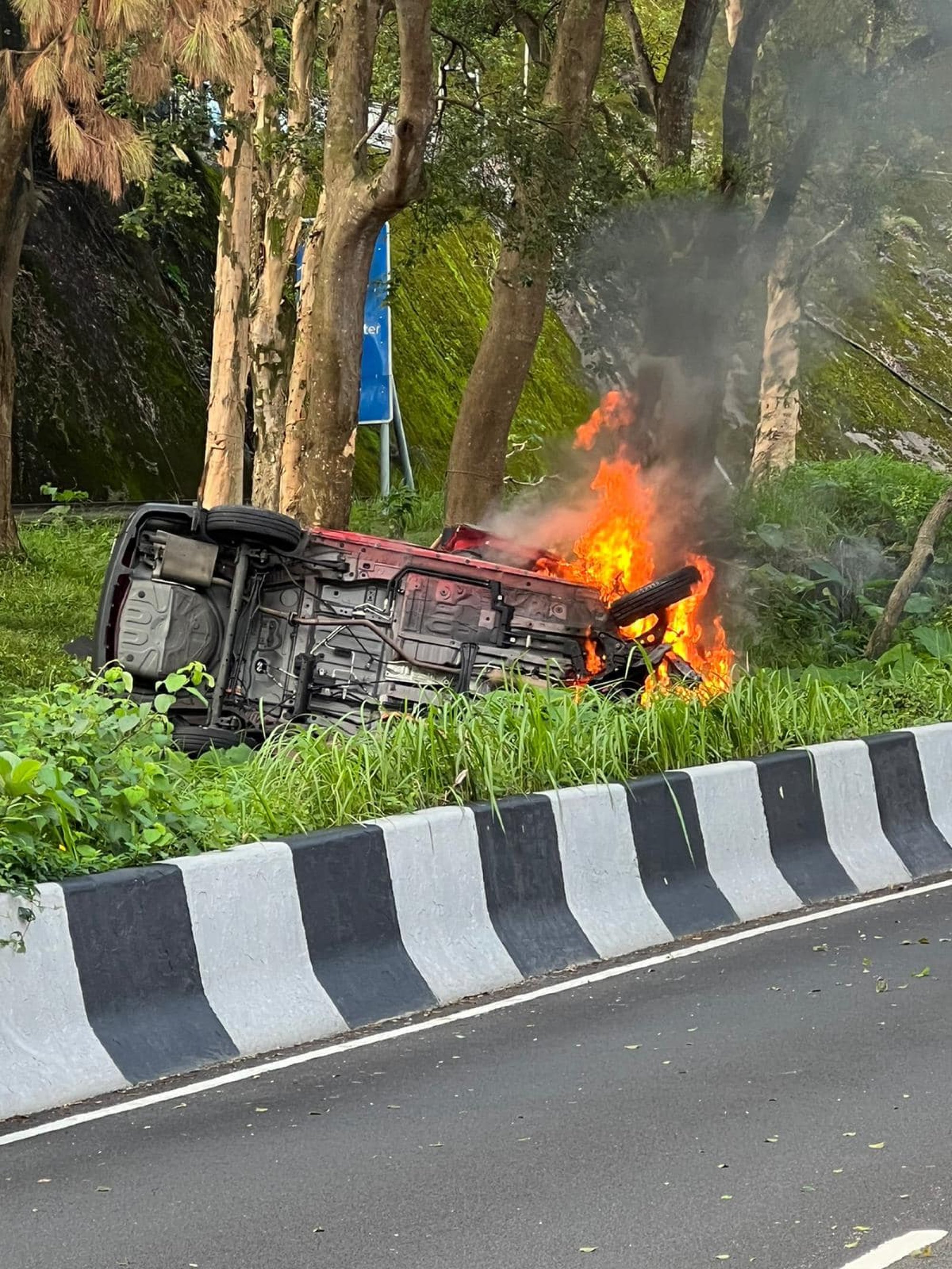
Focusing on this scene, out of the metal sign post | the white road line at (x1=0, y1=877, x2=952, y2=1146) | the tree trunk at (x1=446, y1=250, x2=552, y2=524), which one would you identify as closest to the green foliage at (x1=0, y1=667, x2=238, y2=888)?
the white road line at (x1=0, y1=877, x2=952, y2=1146)

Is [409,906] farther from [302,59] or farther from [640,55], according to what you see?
[302,59]

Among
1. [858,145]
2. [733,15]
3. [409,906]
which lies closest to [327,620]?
[409,906]

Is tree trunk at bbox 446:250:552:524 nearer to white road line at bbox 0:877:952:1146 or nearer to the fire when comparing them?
the fire

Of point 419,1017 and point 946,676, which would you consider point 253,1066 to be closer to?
point 419,1017

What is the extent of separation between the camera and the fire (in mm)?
11086

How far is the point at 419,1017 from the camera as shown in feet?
22.3

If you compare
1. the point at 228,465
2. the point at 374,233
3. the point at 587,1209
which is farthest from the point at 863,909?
the point at 228,465

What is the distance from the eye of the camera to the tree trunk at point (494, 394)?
17.2 m

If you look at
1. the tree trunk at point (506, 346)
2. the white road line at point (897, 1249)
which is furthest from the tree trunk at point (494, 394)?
the white road line at point (897, 1249)

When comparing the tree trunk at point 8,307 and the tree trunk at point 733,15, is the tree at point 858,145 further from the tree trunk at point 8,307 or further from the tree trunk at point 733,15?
the tree trunk at point 8,307

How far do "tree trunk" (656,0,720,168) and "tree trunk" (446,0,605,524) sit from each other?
3.38 meters

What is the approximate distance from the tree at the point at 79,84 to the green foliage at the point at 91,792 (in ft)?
43.5

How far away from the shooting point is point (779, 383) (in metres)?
28.1

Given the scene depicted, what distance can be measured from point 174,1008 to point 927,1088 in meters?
2.17
